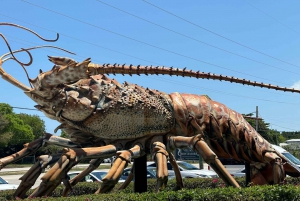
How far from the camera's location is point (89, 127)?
6.39 m

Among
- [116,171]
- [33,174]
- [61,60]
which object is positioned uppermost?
[61,60]

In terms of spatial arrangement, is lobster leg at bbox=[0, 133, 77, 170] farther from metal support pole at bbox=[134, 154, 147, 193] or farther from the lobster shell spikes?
metal support pole at bbox=[134, 154, 147, 193]

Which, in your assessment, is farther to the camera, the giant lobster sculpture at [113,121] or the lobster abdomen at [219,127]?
the lobster abdomen at [219,127]

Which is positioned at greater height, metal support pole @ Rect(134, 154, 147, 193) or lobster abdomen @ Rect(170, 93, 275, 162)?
lobster abdomen @ Rect(170, 93, 275, 162)

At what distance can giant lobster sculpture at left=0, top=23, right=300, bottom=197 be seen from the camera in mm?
5926

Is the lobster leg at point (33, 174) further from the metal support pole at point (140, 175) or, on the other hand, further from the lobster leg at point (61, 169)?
the metal support pole at point (140, 175)

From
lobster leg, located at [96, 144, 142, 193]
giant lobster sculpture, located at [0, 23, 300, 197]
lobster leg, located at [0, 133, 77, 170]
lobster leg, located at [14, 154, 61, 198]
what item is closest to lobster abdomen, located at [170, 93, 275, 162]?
giant lobster sculpture, located at [0, 23, 300, 197]

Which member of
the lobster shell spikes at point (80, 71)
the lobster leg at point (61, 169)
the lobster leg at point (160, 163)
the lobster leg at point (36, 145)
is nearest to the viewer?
the lobster leg at point (61, 169)

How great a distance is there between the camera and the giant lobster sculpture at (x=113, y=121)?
233 inches

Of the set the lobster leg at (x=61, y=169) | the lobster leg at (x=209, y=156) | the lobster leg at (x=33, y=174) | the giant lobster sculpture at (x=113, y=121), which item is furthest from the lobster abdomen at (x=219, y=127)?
the lobster leg at (x=33, y=174)

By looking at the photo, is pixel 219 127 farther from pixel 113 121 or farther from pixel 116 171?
pixel 116 171

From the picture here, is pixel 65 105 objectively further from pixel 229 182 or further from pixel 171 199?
pixel 229 182

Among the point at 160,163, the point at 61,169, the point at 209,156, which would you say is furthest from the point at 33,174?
the point at 209,156

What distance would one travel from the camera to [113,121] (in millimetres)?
6391
